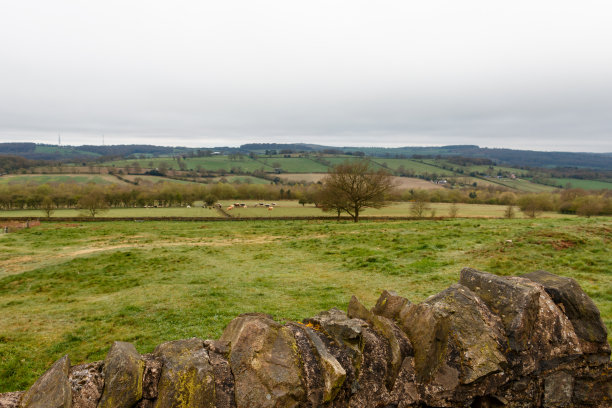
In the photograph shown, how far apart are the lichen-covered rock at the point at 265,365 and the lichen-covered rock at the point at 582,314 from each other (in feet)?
12.3

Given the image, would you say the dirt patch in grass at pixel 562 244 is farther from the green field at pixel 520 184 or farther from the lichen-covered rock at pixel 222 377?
the green field at pixel 520 184

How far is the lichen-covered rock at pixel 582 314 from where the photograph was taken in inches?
178

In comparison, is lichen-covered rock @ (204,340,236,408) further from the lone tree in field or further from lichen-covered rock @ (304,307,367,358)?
the lone tree in field

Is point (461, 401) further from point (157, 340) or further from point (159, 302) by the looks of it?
point (159, 302)

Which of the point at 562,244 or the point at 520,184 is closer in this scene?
the point at 562,244

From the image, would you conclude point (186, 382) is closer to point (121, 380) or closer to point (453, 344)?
point (121, 380)

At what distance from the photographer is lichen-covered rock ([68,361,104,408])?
9.71ft

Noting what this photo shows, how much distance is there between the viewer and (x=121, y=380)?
305 cm

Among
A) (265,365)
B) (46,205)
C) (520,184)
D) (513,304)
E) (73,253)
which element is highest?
(513,304)

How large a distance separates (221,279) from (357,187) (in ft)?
93.8

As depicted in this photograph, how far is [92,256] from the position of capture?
21578 millimetres

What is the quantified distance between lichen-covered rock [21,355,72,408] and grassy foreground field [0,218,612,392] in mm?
6332

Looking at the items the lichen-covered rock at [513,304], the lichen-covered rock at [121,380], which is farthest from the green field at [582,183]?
the lichen-covered rock at [121,380]

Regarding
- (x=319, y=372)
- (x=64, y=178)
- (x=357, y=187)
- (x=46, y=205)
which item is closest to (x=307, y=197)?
(x=357, y=187)
